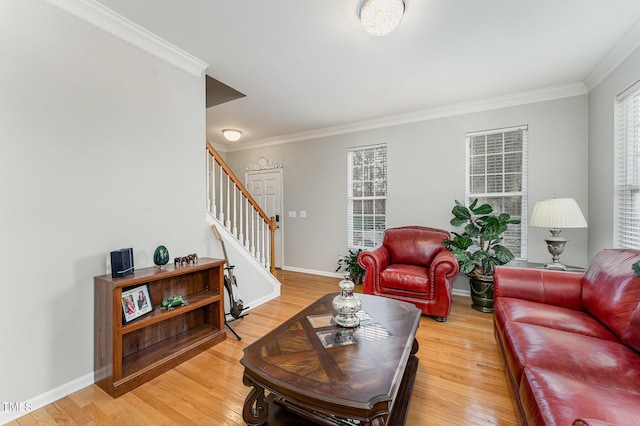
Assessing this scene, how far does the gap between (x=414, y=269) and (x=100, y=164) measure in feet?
10.1

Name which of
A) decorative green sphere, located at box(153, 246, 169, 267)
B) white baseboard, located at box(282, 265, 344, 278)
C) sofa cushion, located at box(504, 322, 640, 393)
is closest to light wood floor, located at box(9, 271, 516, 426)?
sofa cushion, located at box(504, 322, 640, 393)

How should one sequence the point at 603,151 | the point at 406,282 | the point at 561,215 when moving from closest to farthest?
1. the point at 561,215
2. the point at 603,151
3. the point at 406,282

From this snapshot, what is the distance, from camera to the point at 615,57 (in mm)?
2332

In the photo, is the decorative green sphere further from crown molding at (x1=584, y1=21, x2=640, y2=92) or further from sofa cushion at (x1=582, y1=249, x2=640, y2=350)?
crown molding at (x1=584, y1=21, x2=640, y2=92)

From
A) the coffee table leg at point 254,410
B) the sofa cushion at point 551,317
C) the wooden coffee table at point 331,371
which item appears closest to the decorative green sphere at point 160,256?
the wooden coffee table at point 331,371

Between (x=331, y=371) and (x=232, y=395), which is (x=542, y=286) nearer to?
(x=331, y=371)

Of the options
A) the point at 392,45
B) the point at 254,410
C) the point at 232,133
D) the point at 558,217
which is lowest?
the point at 254,410

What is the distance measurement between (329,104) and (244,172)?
2727 millimetres

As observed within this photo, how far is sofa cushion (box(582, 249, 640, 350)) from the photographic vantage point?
1.43m

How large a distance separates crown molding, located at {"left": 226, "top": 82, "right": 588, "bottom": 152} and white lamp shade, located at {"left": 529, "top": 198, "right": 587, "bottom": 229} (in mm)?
1481

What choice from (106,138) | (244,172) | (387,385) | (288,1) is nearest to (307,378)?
(387,385)

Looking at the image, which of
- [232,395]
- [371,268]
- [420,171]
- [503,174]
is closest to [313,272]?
[371,268]

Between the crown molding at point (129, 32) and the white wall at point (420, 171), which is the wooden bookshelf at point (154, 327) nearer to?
the crown molding at point (129, 32)

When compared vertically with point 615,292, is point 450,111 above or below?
above
